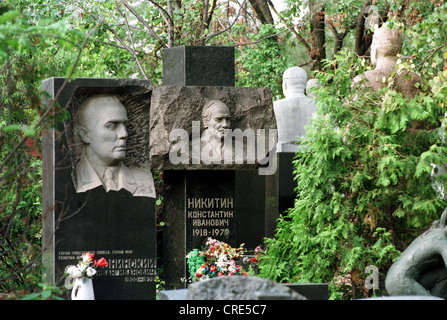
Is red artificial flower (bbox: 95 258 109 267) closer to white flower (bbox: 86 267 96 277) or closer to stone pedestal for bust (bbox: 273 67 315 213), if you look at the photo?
white flower (bbox: 86 267 96 277)

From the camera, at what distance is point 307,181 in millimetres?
10266

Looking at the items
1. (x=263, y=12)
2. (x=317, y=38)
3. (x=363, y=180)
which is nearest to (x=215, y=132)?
(x=363, y=180)

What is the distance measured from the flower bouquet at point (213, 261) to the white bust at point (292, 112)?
2.26 metres

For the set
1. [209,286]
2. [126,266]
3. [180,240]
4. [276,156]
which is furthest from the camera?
[276,156]

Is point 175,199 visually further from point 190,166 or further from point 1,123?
point 1,123

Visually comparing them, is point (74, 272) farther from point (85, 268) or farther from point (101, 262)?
point (101, 262)

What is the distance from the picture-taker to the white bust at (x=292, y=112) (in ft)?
41.1

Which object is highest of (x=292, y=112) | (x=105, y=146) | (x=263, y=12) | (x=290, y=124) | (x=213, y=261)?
(x=263, y=12)

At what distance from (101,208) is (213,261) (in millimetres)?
2016

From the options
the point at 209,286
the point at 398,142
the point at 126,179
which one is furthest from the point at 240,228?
the point at 209,286

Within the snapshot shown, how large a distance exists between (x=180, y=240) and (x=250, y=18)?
38.3ft

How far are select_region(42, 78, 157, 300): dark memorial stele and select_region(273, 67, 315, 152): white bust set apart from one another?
11.9ft

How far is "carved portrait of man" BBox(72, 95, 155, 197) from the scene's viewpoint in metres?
8.91

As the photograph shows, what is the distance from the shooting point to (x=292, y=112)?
502 inches
